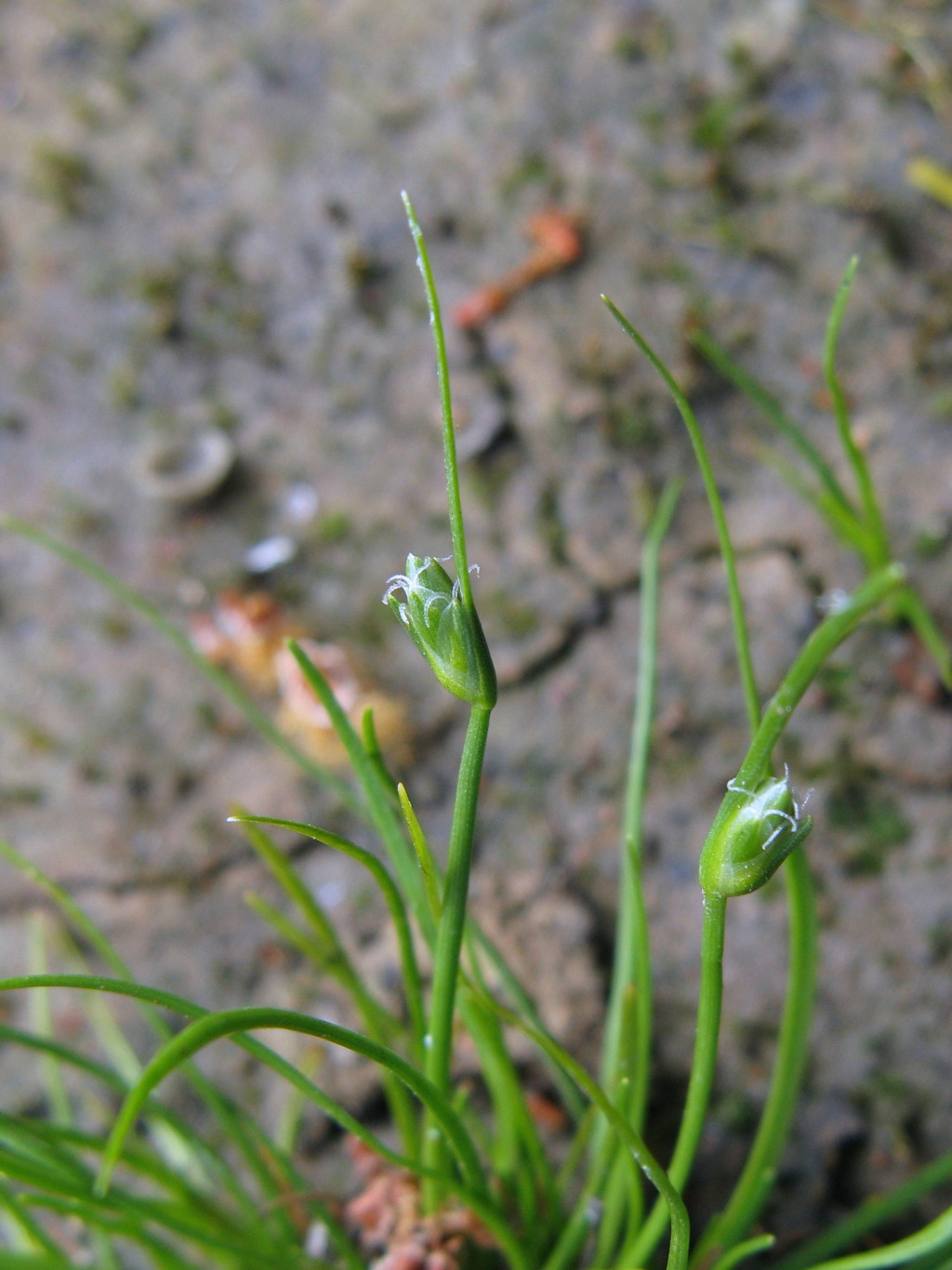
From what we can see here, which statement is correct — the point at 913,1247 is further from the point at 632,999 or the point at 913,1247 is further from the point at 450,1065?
the point at 450,1065

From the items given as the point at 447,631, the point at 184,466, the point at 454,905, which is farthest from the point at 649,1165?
the point at 184,466

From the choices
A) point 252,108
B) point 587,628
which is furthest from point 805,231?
point 252,108

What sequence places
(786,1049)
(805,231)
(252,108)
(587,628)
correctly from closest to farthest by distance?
1. (786,1049)
2. (587,628)
3. (805,231)
4. (252,108)

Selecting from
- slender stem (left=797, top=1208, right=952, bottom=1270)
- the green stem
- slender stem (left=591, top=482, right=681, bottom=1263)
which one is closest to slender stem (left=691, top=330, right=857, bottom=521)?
slender stem (left=591, top=482, right=681, bottom=1263)

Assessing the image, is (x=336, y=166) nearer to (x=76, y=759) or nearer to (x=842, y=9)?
(x=842, y=9)

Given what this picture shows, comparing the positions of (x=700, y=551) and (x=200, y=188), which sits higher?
(x=200, y=188)

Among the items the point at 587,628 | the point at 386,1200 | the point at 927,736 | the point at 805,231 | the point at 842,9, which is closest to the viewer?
the point at 386,1200

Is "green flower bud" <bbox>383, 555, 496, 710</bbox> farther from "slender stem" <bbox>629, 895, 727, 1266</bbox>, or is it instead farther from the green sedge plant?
"slender stem" <bbox>629, 895, 727, 1266</bbox>
